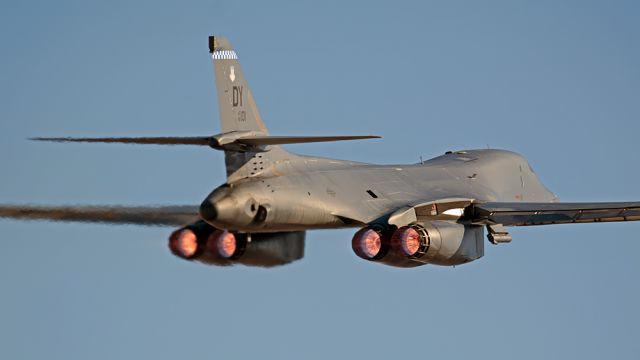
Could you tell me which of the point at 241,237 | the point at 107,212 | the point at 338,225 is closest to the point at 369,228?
the point at 338,225

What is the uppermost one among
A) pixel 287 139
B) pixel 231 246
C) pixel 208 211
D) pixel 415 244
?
pixel 287 139

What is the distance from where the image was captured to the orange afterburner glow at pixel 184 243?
34.6 metres

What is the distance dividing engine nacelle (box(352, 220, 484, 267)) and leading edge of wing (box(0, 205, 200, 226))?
13.6ft

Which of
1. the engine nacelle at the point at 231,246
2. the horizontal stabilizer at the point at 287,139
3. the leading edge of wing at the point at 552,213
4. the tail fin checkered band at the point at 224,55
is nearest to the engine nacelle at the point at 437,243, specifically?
the leading edge of wing at the point at 552,213

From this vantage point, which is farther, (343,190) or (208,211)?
(343,190)

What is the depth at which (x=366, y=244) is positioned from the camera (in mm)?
35188

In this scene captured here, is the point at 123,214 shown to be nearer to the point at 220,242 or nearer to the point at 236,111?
the point at 220,242

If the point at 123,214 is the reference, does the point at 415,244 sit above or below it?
below

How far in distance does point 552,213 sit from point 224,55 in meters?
10.0

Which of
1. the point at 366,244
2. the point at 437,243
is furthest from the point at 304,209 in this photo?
the point at 437,243

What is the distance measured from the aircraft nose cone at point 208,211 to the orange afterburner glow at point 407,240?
18.1 ft

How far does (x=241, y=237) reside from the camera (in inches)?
1395

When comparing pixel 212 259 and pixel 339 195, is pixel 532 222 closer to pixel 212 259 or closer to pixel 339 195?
pixel 339 195

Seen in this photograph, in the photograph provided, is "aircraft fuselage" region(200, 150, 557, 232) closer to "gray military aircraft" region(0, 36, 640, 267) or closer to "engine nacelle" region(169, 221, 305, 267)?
"gray military aircraft" region(0, 36, 640, 267)
